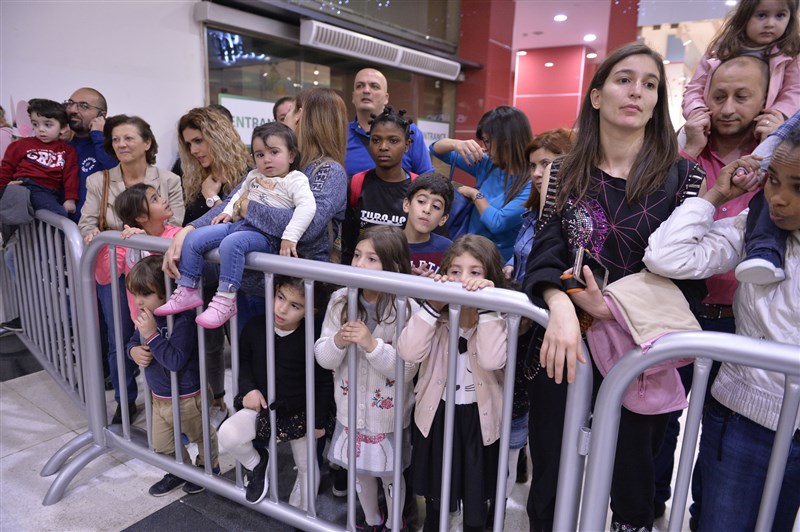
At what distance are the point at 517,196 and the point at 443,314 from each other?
2.91 ft

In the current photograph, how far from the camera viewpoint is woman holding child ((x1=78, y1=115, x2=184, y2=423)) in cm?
269

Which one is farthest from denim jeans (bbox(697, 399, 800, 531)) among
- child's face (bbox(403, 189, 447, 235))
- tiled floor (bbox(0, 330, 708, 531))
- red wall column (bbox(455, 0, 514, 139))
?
red wall column (bbox(455, 0, 514, 139))

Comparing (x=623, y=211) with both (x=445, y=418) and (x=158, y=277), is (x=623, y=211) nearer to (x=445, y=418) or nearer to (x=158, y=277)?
(x=445, y=418)

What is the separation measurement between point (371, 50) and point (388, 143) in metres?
4.64

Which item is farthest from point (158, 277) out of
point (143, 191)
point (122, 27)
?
point (122, 27)

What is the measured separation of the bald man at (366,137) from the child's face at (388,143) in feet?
1.29

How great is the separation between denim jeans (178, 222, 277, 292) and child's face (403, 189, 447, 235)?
0.57m

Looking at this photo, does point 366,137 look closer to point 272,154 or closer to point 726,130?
point 272,154

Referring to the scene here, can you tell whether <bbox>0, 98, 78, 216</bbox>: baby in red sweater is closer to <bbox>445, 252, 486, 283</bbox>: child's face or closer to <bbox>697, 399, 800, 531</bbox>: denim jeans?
<bbox>445, 252, 486, 283</bbox>: child's face

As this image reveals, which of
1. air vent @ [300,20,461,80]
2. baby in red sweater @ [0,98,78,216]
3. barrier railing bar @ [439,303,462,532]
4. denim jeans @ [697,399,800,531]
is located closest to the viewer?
denim jeans @ [697,399,800,531]

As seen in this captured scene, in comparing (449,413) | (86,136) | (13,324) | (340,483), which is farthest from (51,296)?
(449,413)

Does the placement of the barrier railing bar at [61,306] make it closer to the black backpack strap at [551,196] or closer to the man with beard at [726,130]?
the black backpack strap at [551,196]

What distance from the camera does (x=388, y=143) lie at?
2314 mm

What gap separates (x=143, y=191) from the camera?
2.42 meters
